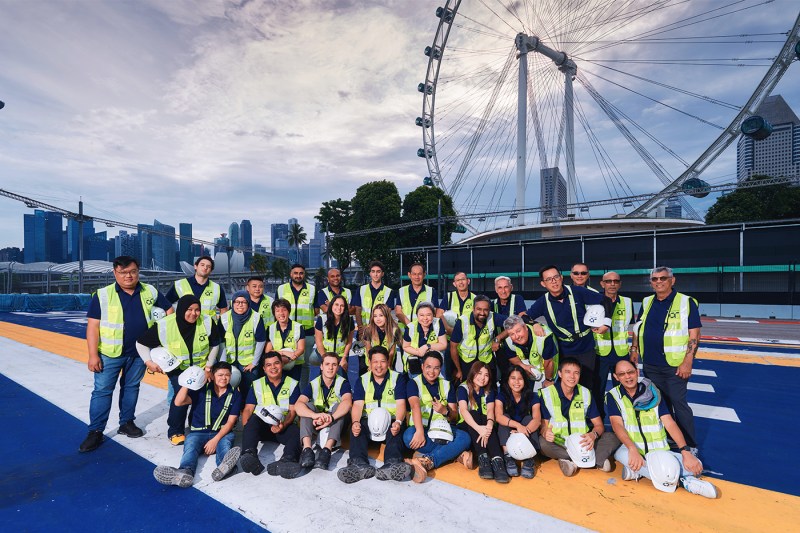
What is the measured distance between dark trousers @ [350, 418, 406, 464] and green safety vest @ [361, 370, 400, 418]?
0.16 metres

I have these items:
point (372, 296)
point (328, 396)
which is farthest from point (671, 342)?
point (372, 296)

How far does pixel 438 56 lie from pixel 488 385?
148 ft

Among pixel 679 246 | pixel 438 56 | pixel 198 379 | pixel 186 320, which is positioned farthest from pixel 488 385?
pixel 438 56

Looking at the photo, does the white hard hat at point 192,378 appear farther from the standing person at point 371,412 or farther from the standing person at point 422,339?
the standing person at point 422,339

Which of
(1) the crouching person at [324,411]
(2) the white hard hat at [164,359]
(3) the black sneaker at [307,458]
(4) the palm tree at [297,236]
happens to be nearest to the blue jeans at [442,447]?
(1) the crouching person at [324,411]

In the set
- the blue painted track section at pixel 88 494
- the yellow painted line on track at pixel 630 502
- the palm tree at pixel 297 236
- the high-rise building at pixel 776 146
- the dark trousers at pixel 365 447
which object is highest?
the high-rise building at pixel 776 146

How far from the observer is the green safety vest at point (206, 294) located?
531cm

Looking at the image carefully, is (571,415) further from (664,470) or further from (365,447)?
(365,447)

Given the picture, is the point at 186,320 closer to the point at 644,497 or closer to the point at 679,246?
the point at 644,497

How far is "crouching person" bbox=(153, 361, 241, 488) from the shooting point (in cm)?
383

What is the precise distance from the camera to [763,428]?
190 inches

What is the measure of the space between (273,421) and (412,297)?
271 centimetres

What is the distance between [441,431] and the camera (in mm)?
3961

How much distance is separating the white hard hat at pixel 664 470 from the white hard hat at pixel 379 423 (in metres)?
2.44
